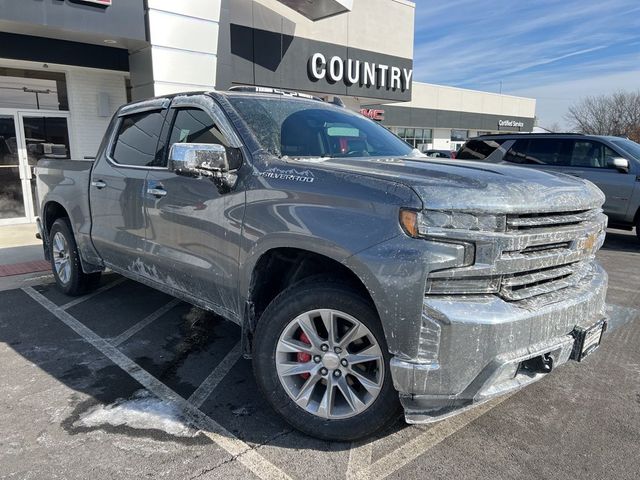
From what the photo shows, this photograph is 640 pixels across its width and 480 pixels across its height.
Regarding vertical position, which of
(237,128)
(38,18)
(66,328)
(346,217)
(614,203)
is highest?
(38,18)

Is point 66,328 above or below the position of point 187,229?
below

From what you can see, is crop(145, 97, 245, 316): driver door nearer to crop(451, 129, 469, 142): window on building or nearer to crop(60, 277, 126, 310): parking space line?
crop(60, 277, 126, 310): parking space line

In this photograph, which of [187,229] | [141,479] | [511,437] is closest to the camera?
[141,479]

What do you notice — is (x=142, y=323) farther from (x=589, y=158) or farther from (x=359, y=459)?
(x=589, y=158)

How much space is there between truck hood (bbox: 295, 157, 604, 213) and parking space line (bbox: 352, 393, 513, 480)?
1.39 m

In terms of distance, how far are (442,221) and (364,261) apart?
16.8 inches

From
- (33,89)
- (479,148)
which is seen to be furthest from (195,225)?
(33,89)

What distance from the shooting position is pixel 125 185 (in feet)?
14.0

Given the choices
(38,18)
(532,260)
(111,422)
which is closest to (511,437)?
(532,260)

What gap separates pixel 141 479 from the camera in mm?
2527

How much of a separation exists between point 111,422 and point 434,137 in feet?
132

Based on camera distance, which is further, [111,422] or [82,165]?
[82,165]

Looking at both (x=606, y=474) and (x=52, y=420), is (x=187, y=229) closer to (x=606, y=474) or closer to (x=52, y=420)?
(x=52, y=420)

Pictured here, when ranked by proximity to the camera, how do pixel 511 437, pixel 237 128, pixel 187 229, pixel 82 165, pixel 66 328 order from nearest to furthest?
1. pixel 511 437
2. pixel 237 128
3. pixel 187 229
4. pixel 66 328
5. pixel 82 165
